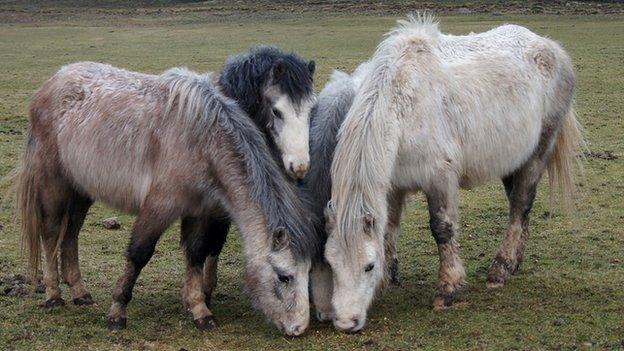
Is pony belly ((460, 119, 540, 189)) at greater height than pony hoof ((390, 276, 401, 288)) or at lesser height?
greater

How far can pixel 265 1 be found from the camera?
5088cm

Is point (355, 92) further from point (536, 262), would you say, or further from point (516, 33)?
point (536, 262)

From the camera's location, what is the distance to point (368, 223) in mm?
5895

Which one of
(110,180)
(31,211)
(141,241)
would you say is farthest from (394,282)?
(31,211)

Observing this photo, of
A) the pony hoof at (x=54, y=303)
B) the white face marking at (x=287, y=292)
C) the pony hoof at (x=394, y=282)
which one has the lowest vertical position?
the pony hoof at (x=54, y=303)

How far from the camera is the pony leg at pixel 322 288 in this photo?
6008 millimetres

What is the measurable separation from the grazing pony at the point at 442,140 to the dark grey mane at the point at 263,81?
1.31 feet

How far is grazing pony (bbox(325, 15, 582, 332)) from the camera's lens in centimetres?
591

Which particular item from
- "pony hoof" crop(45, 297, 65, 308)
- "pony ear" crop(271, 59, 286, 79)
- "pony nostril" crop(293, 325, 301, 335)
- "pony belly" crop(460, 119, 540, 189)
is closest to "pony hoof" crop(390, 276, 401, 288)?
"pony belly" crop(460, 119, 540, 189)

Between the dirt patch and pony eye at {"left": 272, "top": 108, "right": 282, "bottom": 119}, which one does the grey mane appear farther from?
the dirt patch

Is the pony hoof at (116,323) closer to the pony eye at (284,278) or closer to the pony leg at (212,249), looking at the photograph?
the pony leg at (212,249)

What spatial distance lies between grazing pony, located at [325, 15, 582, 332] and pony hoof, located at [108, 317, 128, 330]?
4.93ft

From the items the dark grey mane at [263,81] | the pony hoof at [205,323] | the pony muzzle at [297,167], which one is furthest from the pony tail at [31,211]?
the pony muzzle at [297,167]

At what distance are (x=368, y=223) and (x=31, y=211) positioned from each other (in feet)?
8.65
